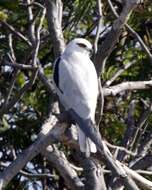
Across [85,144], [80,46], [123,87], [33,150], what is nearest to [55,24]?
[80,46]

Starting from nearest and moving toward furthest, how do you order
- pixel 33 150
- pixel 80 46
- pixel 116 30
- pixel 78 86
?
1. pixel 33 150
2. pixel 116 30
3. pixel 78 86
4. pixel 80 46

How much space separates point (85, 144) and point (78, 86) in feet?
1.86

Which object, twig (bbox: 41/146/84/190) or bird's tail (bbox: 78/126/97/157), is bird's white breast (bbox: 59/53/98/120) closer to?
bird's tail (bbox: 78/126/97/157)

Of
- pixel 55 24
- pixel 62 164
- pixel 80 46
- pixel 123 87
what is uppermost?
pixel 55 24

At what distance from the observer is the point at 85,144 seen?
5.52 m

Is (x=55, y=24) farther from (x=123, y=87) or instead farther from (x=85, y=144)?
(x=85, y=144)

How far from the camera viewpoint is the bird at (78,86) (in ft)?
18.4

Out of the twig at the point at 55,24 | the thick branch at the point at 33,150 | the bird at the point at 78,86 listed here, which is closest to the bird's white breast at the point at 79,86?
the bird at the point at 78,86

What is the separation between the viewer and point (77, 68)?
6.06 metres

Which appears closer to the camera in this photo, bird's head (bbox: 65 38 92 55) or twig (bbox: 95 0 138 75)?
twig (bbox: 95 0 138 75)

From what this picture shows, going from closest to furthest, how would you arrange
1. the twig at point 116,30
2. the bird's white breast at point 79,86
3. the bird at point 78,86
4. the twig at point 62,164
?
the twig at point 116,30, the bird at point 78,86, the bird's white breast at point 79,86, the twig at point 62,164

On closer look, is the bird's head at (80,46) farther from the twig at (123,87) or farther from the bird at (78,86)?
the twig at (123,87)

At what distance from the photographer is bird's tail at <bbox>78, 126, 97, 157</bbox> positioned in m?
5.50

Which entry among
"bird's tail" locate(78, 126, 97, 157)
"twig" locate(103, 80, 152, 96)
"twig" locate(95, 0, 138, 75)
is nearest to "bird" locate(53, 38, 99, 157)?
"bird's tail" locate(78, 126, 97, 157)
